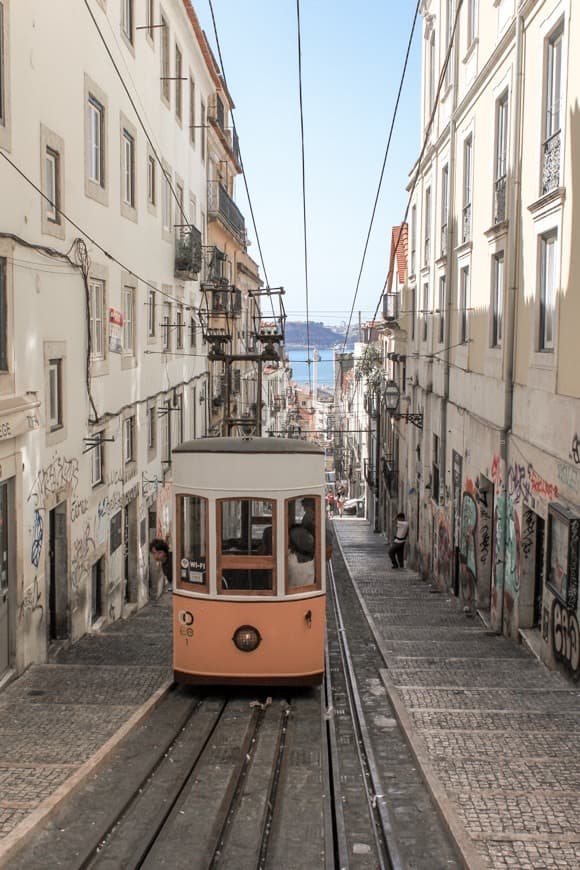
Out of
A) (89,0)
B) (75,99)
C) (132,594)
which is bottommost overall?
(132,594)

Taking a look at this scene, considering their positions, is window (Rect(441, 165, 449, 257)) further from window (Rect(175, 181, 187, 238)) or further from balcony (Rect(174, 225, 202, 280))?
window (Rect(175, 181, 187, 238))

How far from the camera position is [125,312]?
1691 cm

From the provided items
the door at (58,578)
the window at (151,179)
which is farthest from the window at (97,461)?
the window at (151,179)

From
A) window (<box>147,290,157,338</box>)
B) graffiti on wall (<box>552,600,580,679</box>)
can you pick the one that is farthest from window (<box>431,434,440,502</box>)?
graffiti on wall (<box>552,600,580,679</box>)

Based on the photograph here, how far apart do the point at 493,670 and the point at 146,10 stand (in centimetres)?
1419

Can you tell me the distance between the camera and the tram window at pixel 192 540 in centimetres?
927

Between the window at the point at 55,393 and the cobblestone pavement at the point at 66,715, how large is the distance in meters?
3.02

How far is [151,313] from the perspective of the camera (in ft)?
64.4

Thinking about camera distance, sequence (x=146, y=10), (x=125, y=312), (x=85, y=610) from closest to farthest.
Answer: (x=85, y=610)
(x=125, y=312)
(x=146, y=10)

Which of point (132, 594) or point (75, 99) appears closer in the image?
point (75, 99)

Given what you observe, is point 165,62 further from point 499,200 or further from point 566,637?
point 566,637

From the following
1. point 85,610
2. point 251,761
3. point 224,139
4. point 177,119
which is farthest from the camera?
point 224,139

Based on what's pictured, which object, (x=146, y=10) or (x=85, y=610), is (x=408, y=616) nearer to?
(x=85, y=610)

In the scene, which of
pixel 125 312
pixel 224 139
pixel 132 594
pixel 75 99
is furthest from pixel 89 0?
pixel 224 139
